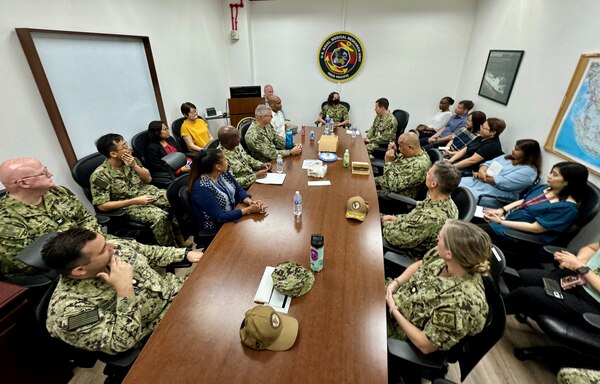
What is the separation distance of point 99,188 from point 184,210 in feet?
2.70

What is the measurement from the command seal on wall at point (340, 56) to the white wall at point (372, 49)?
107 mm

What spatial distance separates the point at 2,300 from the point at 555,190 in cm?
353

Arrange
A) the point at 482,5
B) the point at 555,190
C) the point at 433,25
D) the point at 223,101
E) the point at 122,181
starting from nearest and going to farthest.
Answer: the point at 555,190 < the point at 122,181 < the point at 482,5 < the point at 433,25 < the point at 223,101

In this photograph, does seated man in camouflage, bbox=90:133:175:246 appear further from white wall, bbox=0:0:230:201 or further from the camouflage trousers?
white wall, bbox=0:0:230:201

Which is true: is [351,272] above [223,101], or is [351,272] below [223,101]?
below

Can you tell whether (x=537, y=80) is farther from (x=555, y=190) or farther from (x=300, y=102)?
(x=300, y=102)

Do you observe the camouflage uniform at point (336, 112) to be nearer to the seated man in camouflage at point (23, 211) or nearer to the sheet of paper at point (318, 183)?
the sheet of paper at point (318, 183)

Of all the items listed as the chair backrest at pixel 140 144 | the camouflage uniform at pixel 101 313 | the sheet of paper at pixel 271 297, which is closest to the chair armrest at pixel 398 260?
the sheet of paper at pixel 271 297

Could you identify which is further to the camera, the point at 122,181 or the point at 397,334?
the point at 122,181

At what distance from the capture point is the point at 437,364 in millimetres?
1135

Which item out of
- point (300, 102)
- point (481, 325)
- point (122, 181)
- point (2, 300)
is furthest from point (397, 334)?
point (300, 102)

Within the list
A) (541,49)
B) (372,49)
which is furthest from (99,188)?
(372,49)

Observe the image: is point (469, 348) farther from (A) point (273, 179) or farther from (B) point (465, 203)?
(A) point (273, 179)

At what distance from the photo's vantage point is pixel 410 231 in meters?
1.78
